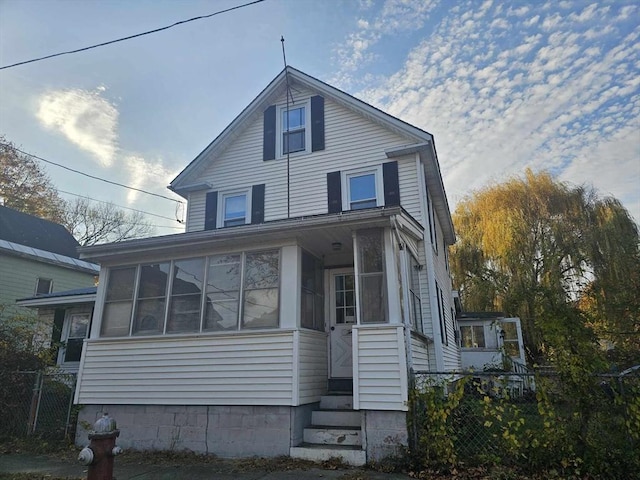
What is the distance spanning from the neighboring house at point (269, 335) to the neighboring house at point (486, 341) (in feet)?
22.9

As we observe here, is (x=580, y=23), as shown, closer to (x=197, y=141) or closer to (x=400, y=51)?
(x=400, y=51)

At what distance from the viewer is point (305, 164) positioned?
1107 cm

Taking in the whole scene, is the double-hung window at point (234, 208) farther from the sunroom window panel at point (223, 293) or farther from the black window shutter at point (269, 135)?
the sunroom window panel at point (223, 293)

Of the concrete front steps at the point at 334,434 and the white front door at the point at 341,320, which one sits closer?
the concrete front steps at the point at 334,434

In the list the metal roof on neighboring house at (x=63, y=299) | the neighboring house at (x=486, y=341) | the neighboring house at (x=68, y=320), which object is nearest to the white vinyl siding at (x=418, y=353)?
the neighboring house at (x=486, y=341)

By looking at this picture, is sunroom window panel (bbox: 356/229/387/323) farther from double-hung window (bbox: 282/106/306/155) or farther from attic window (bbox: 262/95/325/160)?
double-hung window (bbox: 282/106/306/155)

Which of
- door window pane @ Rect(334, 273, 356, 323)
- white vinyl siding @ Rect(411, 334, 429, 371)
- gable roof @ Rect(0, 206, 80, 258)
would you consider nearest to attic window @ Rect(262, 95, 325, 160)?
door window pane @ Rect(334, 273, 356, 323)

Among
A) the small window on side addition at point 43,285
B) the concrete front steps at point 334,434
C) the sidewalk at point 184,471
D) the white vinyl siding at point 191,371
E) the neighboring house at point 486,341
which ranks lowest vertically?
the sidewalk at point 184,471

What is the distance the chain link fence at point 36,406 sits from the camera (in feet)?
24.9

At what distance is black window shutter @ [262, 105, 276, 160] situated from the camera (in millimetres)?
11594

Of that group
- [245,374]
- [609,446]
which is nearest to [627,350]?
[609,446]

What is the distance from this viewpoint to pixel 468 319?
15.2 metres

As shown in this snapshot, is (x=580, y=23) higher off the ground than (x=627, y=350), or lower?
higher

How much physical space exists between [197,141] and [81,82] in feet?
11.9
